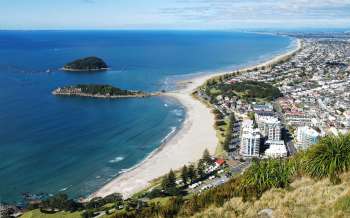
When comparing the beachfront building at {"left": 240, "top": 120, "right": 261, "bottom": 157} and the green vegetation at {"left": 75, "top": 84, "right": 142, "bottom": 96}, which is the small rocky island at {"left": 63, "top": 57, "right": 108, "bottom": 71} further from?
the beachfront building at {"left": 240, "top": 120, "right": 261, "bottom": 157}

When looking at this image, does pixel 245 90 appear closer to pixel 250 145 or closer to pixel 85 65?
pixel 250 145

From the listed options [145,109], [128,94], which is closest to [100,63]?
[128,94]

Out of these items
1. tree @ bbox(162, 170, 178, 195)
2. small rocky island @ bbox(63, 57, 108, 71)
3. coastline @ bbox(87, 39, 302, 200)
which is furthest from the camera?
small rocky island @ bbox(63, 57, 108, 71)

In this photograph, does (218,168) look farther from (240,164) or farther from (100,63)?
(100,63)

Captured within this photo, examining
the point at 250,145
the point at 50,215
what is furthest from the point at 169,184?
the point at 250,145

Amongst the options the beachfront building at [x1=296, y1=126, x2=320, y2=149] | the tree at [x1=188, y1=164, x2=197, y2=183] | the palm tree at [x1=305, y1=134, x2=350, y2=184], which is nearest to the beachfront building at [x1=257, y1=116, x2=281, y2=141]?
the beachfront building at [x1=296, y1=126, x2=320, y2=149]

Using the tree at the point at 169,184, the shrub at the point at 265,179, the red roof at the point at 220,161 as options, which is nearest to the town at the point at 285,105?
the red roof at the point at 220,161
